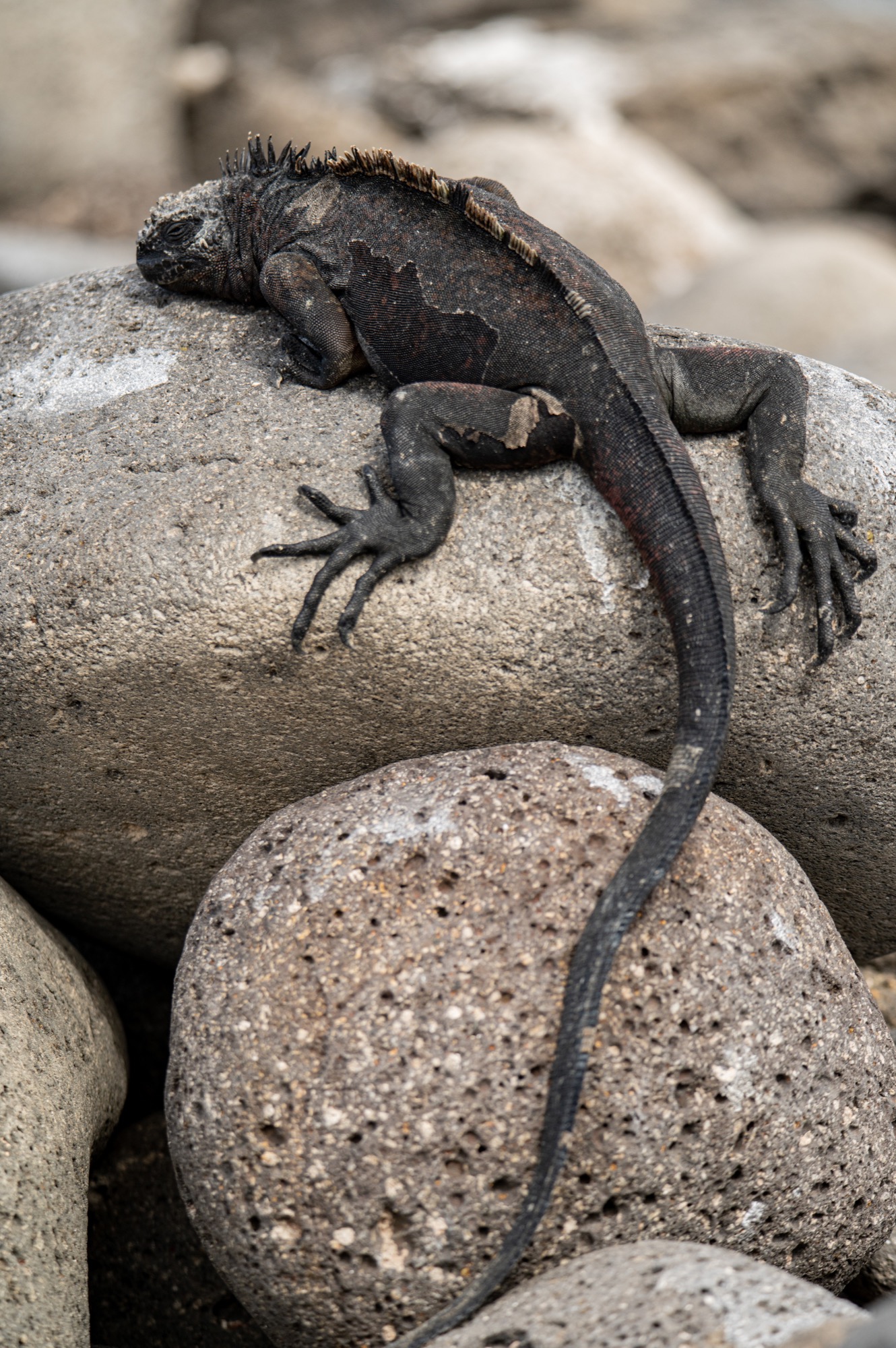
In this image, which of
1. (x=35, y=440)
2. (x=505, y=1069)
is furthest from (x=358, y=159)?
(x=505, y=1069)

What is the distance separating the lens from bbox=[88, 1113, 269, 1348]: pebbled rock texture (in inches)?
118

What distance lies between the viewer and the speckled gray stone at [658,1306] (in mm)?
1918

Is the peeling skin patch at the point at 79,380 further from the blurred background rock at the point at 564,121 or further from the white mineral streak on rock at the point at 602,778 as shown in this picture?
the blurred background rock at the point at 564,121

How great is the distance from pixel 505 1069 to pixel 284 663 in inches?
44.0

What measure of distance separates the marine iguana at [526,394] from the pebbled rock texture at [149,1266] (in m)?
1.55

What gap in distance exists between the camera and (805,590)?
2.93 m

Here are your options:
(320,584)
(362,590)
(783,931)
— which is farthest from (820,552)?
(320,584)

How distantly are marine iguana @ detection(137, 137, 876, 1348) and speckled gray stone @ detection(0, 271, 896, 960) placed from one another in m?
0.09

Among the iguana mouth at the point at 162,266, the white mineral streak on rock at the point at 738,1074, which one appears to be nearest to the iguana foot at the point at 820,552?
the white mineral streak on rock at the point at 738,1074

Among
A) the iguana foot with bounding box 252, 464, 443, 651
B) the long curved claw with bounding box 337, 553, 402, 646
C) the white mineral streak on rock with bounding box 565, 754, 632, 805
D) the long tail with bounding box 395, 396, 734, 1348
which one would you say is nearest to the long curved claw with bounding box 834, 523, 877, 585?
the long tail with bounding box 395, 396, 734, 1348

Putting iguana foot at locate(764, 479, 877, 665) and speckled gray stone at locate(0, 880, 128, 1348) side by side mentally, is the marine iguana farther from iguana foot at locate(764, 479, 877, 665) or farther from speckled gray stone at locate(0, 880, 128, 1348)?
speckled gray stone at locate(0, 880, 128, 1348)

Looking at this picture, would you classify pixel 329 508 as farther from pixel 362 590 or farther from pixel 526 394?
pixel 526 394

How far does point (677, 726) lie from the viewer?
2.65 meters

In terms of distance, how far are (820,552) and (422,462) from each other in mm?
1010
